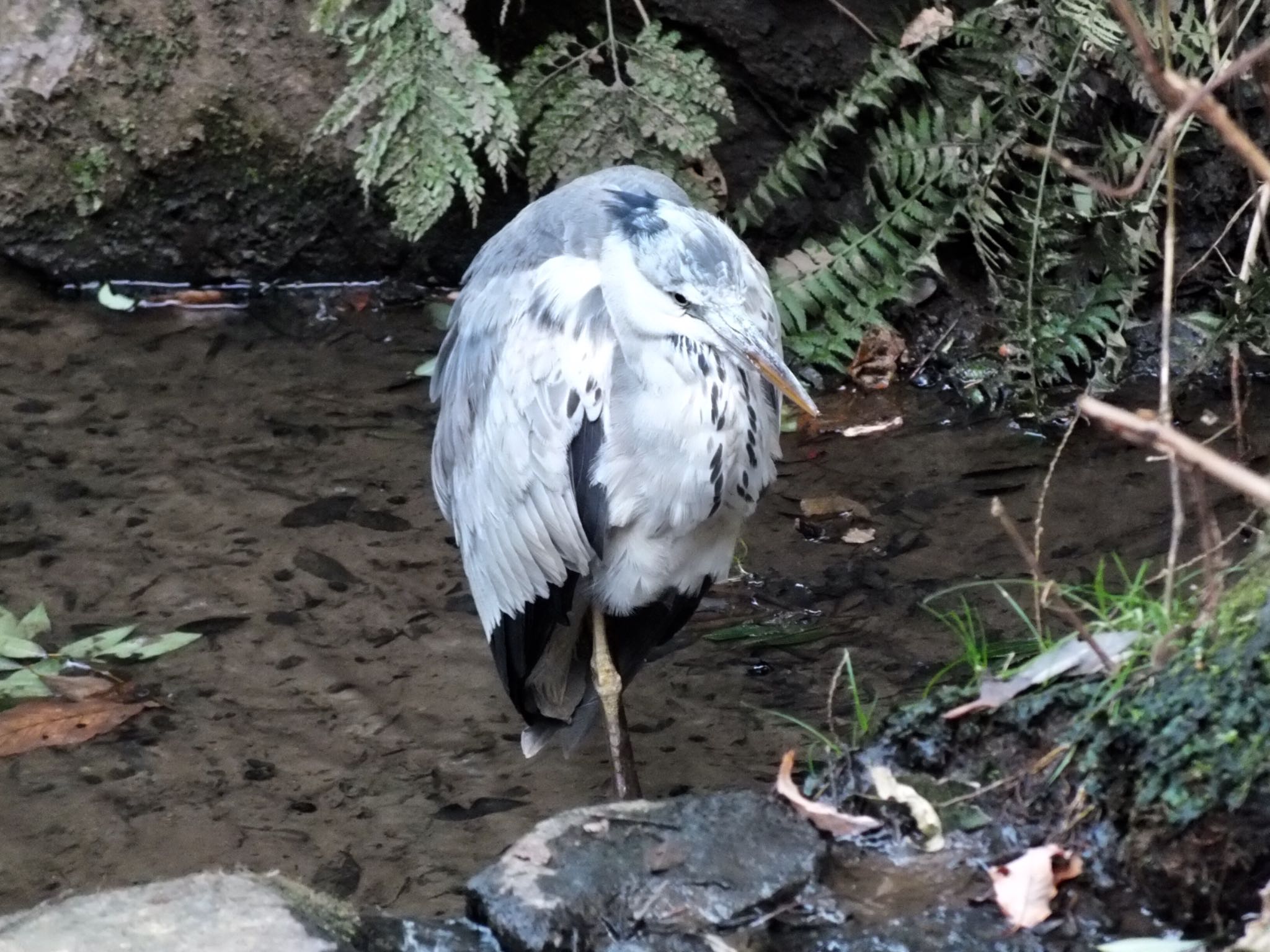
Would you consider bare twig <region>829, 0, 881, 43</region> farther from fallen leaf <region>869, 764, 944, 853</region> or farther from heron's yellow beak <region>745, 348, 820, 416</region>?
fallen leaf <region>869, 764, 944, 853</region>

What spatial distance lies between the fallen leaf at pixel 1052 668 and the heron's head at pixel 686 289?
69 centimetres

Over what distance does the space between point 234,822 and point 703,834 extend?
4.31 feet

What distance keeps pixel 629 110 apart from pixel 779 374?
2.46 m

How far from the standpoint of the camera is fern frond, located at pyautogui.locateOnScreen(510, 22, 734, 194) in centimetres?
496

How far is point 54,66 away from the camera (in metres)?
5.64

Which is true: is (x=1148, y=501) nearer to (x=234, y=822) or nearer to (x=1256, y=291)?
(x=1256, y=291)

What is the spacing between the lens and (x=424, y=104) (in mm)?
4887

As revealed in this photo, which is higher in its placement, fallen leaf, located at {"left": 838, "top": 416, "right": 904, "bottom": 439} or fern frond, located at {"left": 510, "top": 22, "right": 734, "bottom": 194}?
fern frond, located at {"left": 510, "top": 22, "right": 734, "bottom": 194}

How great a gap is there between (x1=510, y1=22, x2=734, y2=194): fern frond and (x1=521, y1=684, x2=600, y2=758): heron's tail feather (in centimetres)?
219

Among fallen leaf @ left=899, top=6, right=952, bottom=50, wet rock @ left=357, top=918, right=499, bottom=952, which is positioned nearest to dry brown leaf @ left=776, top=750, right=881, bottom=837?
wet rock @ left=357, top=918, right=499, bottom=952

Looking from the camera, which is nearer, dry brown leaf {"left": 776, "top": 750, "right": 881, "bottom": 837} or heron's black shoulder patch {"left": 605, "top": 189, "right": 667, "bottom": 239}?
dry brown leaf {"left": 776, "top": 750, "right": 881, "bottom": 837}

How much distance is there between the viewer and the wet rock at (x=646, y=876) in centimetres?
217

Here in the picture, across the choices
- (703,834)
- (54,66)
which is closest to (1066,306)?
(703,834)

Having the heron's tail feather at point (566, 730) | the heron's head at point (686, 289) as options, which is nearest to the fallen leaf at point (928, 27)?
the heron's head at point (686, 289)
